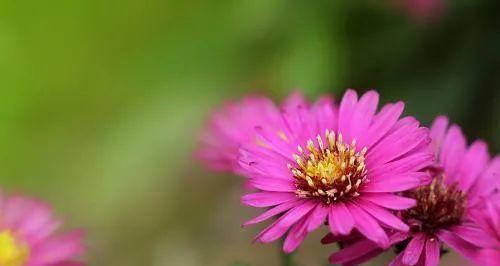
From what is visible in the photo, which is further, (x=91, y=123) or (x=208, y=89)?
(x=91, y=123)

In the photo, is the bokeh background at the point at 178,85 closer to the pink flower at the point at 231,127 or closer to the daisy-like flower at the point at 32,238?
the pink flower at the point at 231,127

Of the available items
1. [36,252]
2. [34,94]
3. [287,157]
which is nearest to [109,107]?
[34,94]

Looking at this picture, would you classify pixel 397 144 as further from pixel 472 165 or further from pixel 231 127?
pixel 231 127

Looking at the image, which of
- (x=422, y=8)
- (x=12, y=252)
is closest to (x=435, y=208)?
(x=12, y=252)

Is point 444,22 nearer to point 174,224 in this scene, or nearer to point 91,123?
point 174,224

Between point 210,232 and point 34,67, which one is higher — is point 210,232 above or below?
below
